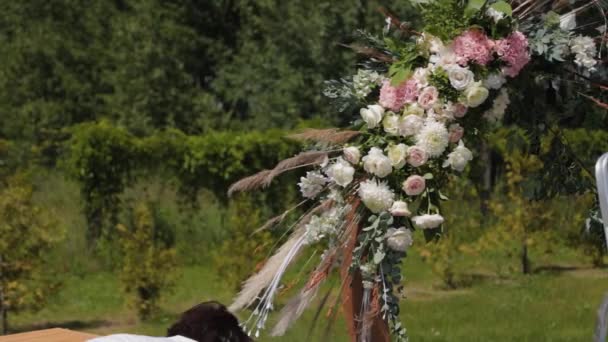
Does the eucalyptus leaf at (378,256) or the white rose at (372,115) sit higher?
the white rose at (372,115)

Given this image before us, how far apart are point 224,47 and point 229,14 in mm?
1195

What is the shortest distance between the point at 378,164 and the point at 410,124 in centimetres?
15

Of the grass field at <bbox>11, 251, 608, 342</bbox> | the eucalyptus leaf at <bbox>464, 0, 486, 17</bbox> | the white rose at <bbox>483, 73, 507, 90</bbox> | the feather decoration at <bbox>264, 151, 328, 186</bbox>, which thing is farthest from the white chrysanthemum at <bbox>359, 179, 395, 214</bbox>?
the grass field at <bbox>11, 251, 608, 342</bbox>

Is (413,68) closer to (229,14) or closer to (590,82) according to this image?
(590,82)

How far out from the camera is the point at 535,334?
6820 millimetres

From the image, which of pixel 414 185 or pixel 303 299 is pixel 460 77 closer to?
pixel 414 185

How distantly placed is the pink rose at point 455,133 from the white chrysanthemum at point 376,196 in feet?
0.81

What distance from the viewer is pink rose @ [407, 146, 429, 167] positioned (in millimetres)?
2883

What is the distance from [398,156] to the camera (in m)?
2.89

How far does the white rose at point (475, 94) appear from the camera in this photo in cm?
290

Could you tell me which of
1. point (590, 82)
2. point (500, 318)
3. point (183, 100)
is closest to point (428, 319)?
point (500, 318)

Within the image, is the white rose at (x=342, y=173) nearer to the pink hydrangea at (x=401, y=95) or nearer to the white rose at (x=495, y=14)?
the pink hydrangea at (x=401, y=95)

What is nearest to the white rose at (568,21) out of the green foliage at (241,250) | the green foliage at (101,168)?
the green foliage at (241,250)

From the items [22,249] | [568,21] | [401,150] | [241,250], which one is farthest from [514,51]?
[241,250]
